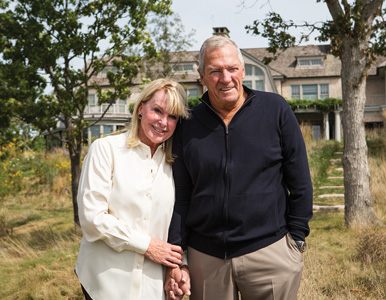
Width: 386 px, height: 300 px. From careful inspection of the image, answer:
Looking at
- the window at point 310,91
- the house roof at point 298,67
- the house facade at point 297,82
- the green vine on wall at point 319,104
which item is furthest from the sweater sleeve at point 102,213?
the window at point 310,91

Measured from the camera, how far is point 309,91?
33.8 meters

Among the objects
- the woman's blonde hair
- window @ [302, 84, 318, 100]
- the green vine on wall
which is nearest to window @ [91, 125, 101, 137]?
the green vine on wall

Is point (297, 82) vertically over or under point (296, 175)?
over

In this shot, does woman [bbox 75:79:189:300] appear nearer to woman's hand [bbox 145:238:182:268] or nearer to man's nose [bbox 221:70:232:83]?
woman's hand [bbox 145:238:182:268]

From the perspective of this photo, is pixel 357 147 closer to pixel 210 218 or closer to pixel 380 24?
pixel 380 24

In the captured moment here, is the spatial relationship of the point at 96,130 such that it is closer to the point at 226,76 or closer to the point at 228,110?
the point at 228,110

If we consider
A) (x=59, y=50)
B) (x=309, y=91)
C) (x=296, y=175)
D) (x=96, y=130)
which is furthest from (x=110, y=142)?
(x=96, y=130)

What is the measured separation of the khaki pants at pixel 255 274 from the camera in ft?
8.23

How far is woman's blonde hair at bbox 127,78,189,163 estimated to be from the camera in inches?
102

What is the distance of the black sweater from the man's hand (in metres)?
0.17

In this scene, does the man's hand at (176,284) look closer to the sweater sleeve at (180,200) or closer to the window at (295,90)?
the sweater sleeve at (180,200)

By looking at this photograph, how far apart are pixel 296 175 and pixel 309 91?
32.9m

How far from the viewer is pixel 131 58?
27.6ft

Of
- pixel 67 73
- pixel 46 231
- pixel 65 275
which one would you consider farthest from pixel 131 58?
pixel 65 275
